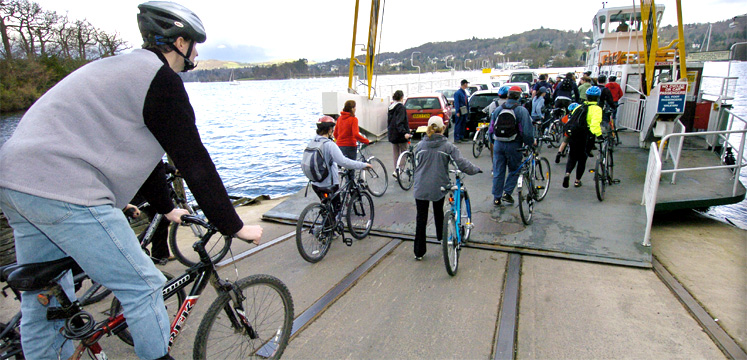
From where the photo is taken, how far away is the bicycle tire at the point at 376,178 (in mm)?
7664

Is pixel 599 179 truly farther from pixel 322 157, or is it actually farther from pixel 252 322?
pixel 252 322

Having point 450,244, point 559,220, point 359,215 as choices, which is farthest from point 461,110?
point 450,244

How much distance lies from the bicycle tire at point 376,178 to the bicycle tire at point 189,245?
3.00m

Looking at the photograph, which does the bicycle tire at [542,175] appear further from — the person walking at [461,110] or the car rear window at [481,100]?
the car rear window at [481,100]

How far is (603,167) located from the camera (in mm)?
7086

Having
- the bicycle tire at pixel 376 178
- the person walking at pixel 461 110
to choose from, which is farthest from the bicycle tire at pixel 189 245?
the person walking at pixel 461 110

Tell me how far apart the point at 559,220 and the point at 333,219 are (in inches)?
136

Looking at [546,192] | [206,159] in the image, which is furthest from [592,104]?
[206,159]

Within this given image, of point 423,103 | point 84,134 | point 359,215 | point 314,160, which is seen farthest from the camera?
point 423,103

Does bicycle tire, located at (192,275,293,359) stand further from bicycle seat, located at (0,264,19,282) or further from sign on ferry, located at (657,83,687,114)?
sign on ferry, located at (657,83,687,114)

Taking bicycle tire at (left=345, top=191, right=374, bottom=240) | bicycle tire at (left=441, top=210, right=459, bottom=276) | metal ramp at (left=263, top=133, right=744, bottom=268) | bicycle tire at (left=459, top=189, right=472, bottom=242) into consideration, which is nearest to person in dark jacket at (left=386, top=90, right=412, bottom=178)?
metal ramp at (left=263, top=133, right=744, bottom=268)

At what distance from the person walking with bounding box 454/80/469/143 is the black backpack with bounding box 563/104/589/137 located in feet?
16.7

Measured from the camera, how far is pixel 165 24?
6.35ft

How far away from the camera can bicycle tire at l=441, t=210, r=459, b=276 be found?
4.37 m
